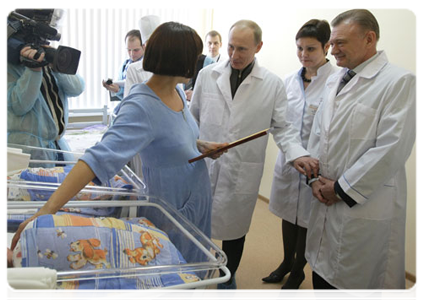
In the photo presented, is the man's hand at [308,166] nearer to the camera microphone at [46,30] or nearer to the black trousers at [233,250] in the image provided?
the black trousers at [233,250]

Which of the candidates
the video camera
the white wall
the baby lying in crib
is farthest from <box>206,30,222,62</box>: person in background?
the baby lying in crib

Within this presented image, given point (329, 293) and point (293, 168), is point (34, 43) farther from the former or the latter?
point (329, 293)

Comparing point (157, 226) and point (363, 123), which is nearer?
point (157, 226)

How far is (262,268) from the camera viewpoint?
2.37 metres

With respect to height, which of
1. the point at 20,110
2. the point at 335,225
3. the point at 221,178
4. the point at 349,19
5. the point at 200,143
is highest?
the point at 349,19

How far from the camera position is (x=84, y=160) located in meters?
0.90

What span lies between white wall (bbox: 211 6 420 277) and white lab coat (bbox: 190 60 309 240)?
945 mm

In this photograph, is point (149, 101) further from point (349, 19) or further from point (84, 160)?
point (349, 19)

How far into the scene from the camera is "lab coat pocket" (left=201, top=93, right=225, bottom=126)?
6.02ft

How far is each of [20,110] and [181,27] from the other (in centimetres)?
91

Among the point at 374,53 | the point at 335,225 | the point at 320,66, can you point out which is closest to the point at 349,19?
the point at 374,53

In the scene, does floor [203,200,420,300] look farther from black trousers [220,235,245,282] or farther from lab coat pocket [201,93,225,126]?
lab coat pocket [201,93,225,126]

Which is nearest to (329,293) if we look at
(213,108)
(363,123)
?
(363,123)

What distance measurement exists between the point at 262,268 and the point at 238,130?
1085 millimetres
